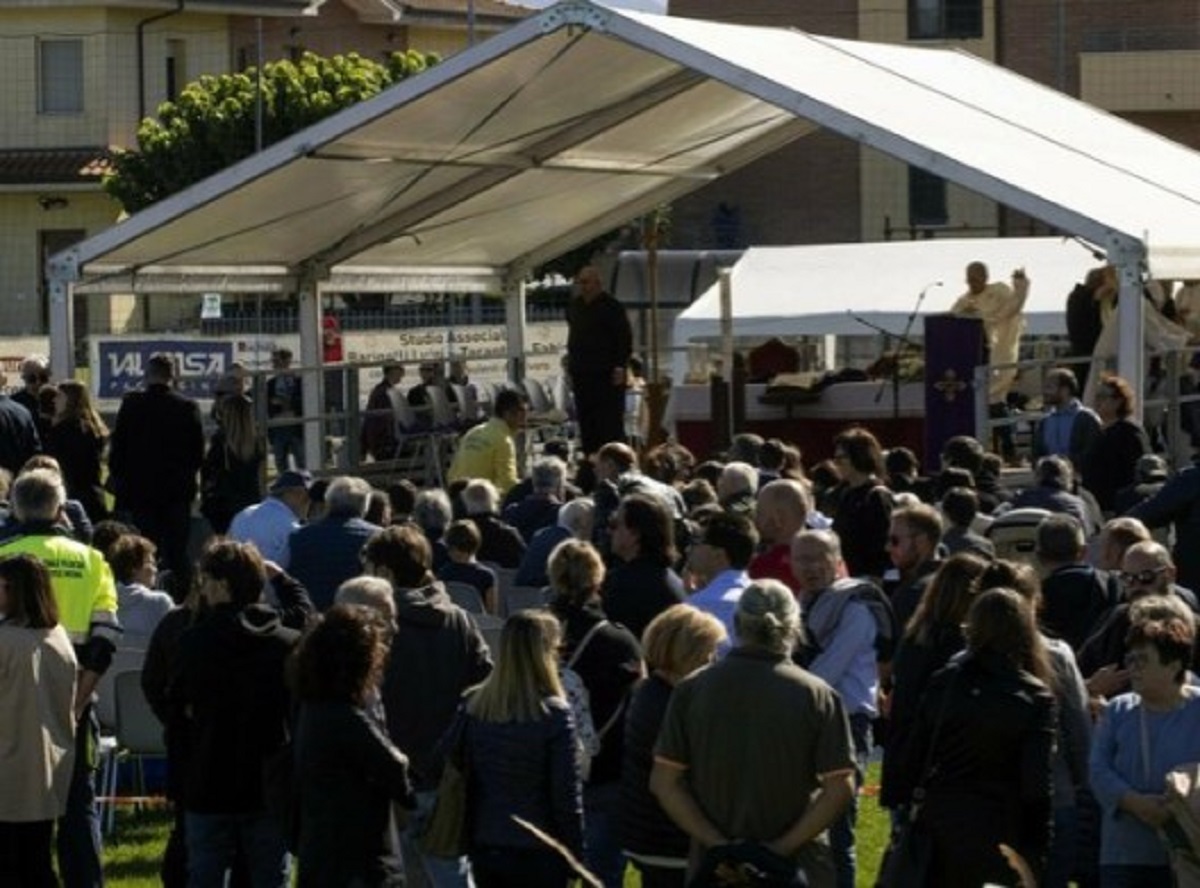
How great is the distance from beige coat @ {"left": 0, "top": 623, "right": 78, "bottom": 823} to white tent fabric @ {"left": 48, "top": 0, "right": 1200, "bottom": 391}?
9.55m

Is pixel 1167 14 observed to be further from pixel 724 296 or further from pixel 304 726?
pixel 304 726

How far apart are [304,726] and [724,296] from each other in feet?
55.7

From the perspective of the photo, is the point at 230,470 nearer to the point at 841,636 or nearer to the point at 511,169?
the point at 511,169

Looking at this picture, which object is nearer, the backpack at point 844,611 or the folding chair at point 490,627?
the backpack at point 844,611

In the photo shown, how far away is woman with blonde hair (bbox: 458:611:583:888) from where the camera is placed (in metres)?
9.57

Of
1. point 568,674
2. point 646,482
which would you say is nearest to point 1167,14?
point 646,482

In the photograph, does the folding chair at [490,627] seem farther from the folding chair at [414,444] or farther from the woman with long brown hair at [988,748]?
the folding chair at [414,444]

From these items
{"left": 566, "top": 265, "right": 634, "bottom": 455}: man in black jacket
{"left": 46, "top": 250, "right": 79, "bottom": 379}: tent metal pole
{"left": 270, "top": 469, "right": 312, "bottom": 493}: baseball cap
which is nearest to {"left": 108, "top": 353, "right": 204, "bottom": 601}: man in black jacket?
{"left": 46, "top": 250, "right": 79, "bottom": 379}: tent metal pole

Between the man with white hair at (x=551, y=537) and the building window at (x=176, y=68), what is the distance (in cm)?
5813

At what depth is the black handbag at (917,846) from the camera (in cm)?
940

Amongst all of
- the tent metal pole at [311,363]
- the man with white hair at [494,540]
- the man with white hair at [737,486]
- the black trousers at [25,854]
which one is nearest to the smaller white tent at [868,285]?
the tent metal pole at [311,363]

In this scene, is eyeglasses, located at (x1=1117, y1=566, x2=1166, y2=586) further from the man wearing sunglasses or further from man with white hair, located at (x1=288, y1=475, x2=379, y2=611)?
man with white hair, located at (x1=288, y1=475, x2=379, y2=611)

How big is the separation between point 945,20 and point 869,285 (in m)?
27.2

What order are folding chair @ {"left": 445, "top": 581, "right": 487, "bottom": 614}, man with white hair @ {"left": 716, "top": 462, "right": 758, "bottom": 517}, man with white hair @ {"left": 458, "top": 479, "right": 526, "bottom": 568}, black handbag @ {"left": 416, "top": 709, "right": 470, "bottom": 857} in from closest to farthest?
1. black handbag @ {"left": 416, "top": 709, "right": 470, "bottom": 857}
2. folding chair @ {"left": 445, "top": 581, "right": 487, "bottom": 614}
3. man with white hair @ {"left": 716, "top": 462, "right": 758, "bottom": 517}
4. man with white hair @ {"left": 458, "top": 479, "right": 526, "bottom": 568}
